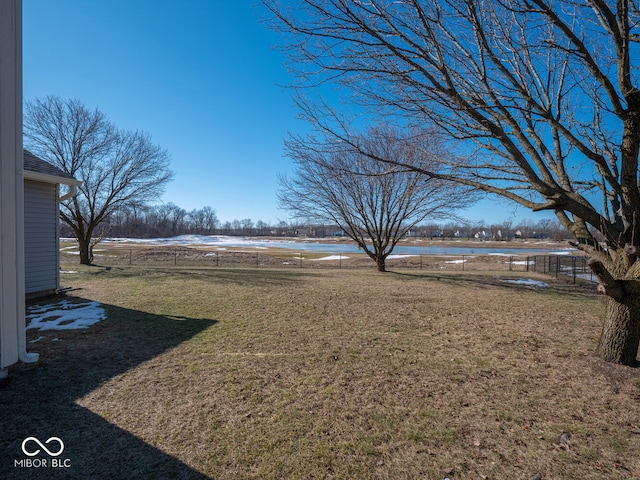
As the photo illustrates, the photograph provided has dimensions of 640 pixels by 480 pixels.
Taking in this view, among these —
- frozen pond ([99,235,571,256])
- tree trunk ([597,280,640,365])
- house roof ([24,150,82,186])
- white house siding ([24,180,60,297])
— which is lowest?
frozen pond ([99,235,571,256])

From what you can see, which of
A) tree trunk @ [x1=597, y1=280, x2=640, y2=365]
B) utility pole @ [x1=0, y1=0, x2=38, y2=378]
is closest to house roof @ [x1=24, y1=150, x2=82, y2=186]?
utility pole @ [x1=0, y1=0, x2=38, y2=378]

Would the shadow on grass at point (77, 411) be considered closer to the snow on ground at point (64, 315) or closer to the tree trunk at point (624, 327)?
the snow on ground at point (64, 315)

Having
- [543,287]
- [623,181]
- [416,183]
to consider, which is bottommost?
[543,287]

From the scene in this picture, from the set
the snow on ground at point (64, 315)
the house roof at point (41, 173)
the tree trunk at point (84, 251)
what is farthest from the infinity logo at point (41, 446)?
the tree trunk at point (84, 251)

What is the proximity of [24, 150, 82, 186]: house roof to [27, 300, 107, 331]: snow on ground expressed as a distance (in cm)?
307

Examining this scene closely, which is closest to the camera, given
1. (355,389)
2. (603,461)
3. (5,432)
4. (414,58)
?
(603,461)

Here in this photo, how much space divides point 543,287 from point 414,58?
10.9 meters

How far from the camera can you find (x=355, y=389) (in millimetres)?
3361

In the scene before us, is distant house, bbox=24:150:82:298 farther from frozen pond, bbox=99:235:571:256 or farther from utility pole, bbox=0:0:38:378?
frozen pond, bbox=99:235:571:256

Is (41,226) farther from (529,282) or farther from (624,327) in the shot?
(529,282)

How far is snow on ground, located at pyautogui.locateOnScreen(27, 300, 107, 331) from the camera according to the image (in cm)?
557

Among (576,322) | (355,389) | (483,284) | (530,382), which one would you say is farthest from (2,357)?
(483,284)

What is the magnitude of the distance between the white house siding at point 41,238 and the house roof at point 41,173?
0.35 meters

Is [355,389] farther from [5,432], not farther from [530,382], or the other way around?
[5,432]
